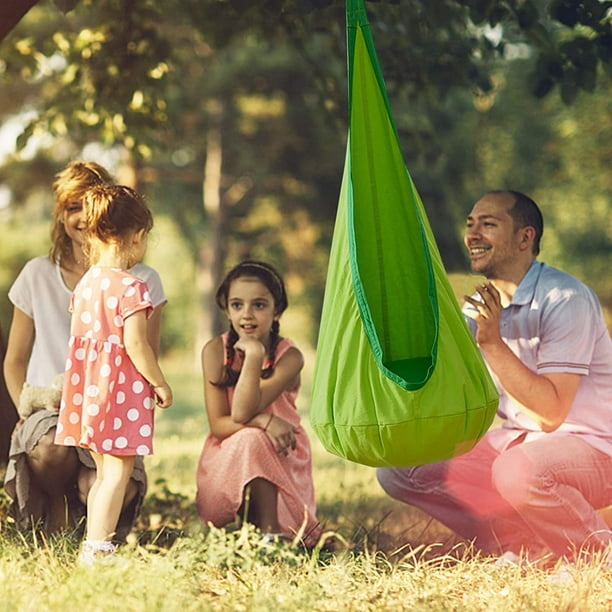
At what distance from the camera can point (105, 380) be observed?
3.11 meters

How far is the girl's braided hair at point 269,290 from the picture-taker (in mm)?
3686

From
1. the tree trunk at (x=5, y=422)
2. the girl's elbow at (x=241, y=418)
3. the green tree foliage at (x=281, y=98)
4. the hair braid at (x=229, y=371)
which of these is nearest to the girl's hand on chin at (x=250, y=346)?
the hair braid at (x=229, y=371)

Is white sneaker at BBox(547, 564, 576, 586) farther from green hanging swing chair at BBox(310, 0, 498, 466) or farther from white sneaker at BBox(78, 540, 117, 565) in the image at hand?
white sneaker at BBox(78, 540, 117, 565)

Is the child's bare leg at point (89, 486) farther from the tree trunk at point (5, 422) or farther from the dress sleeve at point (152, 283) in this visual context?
the tree trunk at point (5, 422)

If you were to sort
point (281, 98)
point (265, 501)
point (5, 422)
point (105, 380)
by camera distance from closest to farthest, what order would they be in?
point (105, 380) → point (265, 501) → point (5, 422) → point (281, 98)

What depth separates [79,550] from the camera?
313 cm

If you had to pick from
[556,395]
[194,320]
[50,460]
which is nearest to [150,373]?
[50,460]

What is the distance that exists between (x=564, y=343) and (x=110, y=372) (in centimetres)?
150

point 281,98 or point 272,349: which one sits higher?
point 281,98

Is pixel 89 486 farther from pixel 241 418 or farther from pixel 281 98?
pixel 281 98

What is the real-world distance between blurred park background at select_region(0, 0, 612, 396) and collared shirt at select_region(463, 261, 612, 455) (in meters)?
0.24

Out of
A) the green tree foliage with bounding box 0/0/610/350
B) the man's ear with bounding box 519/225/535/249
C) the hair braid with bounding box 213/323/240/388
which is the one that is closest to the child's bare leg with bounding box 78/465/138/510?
the hair braid with bounding box 213/323/240/388

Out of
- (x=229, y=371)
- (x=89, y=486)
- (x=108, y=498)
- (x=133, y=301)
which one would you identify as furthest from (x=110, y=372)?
(x=229, y=371)

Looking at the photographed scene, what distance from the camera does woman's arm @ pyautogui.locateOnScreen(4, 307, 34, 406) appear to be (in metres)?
3.65
